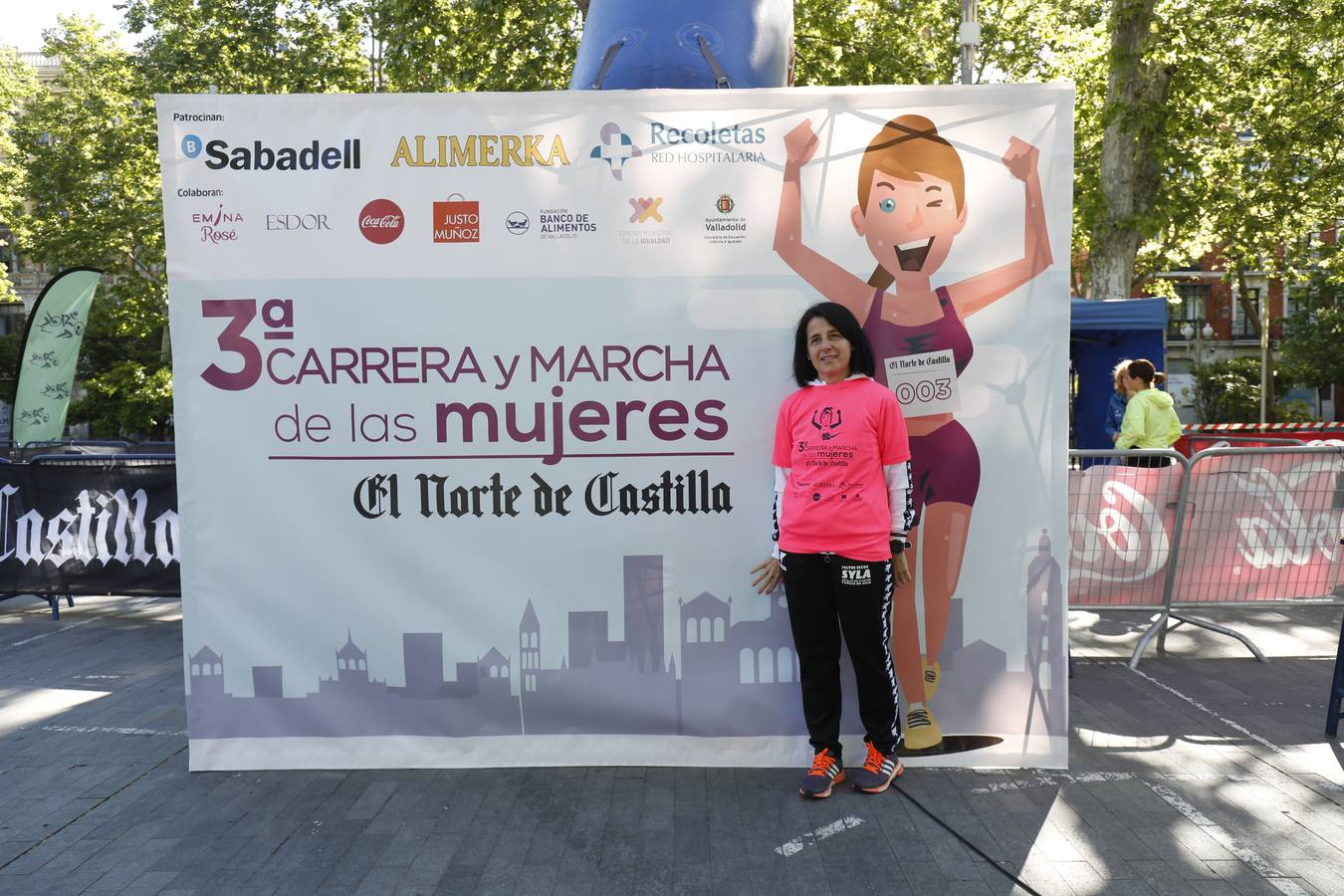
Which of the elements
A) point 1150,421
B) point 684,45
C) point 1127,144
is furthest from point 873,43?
point 684,45

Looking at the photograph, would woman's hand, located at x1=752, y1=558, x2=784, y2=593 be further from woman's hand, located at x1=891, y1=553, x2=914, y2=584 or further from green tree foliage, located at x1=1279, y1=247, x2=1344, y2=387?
green tree foliage, located at x1=1279, y1=247, x2=1344, y2=387

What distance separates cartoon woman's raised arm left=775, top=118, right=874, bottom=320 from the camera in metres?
4.38

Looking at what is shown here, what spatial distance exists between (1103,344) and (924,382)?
9.18 metres

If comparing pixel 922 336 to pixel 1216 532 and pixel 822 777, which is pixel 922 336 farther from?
pixel 1216 532

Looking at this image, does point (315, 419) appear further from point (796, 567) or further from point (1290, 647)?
point (1290, 647)

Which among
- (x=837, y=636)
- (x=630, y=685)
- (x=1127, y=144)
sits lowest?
(x=630, y=685)

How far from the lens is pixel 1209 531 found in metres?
6.47

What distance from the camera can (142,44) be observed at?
23.6 metres

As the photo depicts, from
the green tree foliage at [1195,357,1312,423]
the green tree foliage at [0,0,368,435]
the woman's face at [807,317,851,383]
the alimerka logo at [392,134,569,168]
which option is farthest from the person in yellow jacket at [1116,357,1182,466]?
the green tree foliage at [1195,357,1312,423]

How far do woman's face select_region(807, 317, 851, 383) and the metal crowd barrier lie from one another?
284 cm

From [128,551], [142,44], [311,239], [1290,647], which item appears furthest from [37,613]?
[142,44]

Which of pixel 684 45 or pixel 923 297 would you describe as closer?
pixel 923 297

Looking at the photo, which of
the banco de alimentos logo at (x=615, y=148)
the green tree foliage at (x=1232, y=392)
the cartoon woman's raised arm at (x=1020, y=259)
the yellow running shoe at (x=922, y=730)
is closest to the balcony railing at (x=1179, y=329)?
the green tree foliage at (x=1232, y=392)

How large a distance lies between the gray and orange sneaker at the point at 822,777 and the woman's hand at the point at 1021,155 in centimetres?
266
